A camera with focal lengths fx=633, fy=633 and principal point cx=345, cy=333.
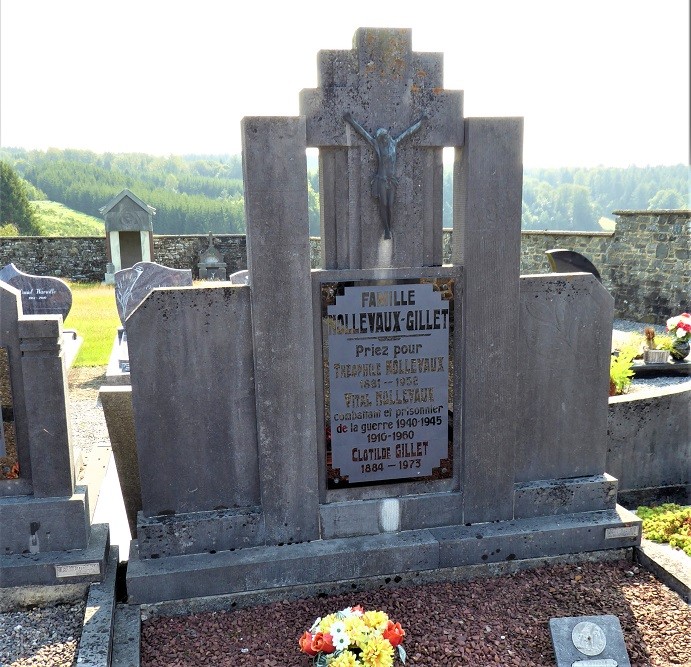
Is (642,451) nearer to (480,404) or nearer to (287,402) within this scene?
(480,404)

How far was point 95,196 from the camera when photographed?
248 feet

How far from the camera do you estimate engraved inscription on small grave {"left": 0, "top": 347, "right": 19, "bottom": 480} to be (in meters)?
3.70

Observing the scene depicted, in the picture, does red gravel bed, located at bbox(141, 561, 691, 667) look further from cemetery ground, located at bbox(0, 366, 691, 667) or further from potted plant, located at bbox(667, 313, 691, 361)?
potted plant, located at bbox(667, 313, 691, 361)

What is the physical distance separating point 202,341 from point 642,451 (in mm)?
4121

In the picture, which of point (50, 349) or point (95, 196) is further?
point (95, 196)

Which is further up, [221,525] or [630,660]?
[221,525]

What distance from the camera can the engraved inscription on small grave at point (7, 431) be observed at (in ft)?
12.1

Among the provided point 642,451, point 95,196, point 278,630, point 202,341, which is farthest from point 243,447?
point 95,196

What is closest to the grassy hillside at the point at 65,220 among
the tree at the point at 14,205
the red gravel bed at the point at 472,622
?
the tree at the point at 14,205

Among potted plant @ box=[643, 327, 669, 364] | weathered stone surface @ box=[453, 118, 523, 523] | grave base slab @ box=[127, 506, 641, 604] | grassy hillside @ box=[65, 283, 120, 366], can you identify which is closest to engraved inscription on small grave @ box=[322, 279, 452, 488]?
weathered stone surface @ box=[453, 118, 523, 523]

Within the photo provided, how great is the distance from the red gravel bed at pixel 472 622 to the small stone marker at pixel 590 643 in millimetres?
150

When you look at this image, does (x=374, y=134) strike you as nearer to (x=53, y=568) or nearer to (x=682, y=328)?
(x=53, y=568)

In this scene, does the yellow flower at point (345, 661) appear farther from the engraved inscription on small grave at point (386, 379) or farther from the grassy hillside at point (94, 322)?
the grassy hillside at point (94, 322)

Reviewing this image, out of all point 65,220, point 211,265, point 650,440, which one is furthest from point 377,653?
point 65,220
